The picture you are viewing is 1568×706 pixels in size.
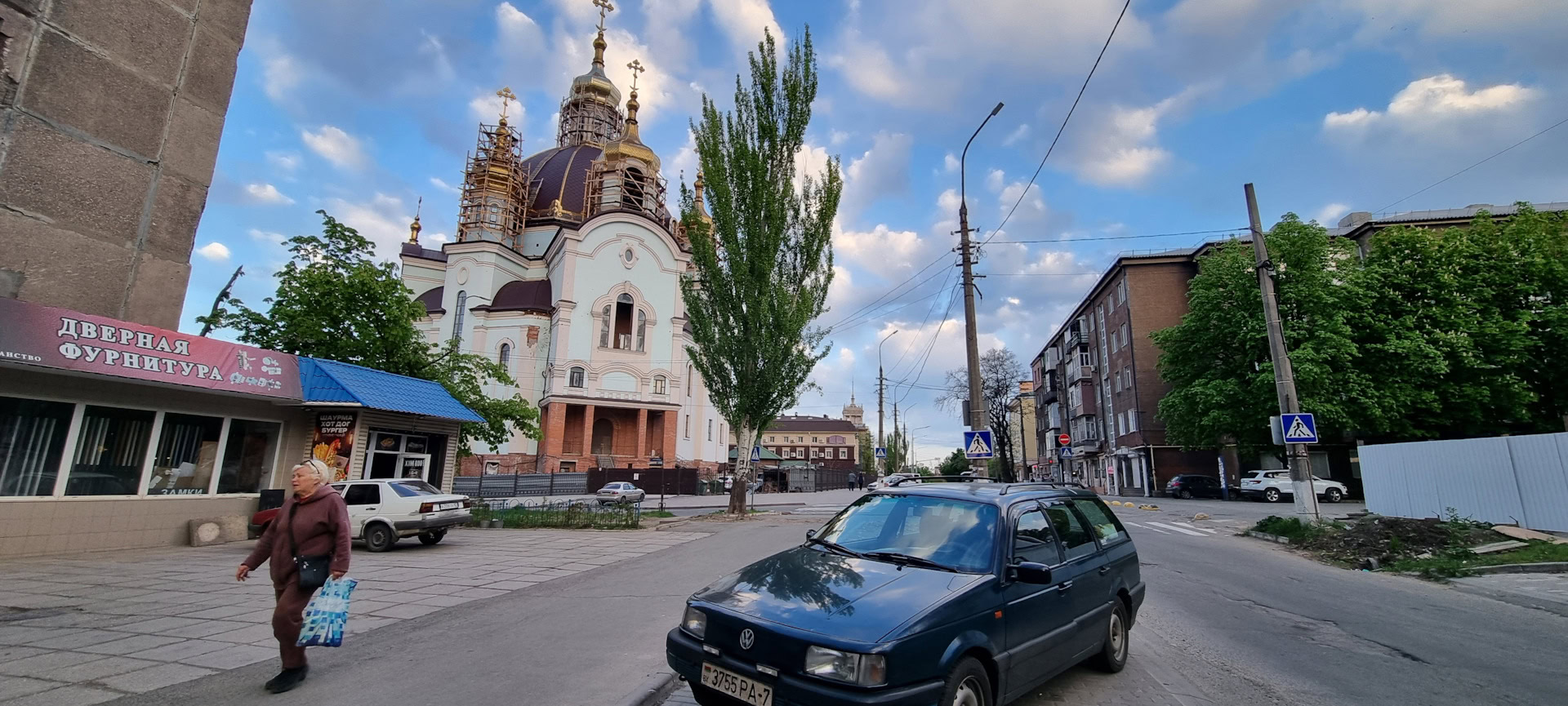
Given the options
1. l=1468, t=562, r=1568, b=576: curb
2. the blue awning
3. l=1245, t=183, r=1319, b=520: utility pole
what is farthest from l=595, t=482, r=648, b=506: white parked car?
l=1468, t=562, r=1568, b=576: curb

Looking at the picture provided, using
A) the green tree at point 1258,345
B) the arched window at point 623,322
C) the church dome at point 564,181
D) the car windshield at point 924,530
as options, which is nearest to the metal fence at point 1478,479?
the green tree at point 1258,345

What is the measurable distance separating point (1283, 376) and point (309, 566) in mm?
18013

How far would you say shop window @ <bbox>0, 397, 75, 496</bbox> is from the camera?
10938 millimetres

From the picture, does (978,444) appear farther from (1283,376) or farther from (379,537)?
(379,537)

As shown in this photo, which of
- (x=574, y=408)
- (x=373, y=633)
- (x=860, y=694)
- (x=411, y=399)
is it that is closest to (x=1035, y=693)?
(x=860, y=694)

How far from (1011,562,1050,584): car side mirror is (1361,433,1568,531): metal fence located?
578 inches

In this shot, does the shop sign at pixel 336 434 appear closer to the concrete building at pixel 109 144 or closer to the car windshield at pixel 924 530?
the concrete building at pixel 109 144

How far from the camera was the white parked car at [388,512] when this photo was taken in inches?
517

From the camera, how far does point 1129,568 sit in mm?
5691

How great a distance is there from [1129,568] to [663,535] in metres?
12.9

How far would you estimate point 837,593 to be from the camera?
3.76 meters

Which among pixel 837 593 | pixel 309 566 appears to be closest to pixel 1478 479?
pixel 837 593

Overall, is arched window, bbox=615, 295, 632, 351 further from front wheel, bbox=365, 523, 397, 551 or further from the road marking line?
the road marking line

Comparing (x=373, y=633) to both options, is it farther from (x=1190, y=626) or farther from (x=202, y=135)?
(x=202, y=135)
